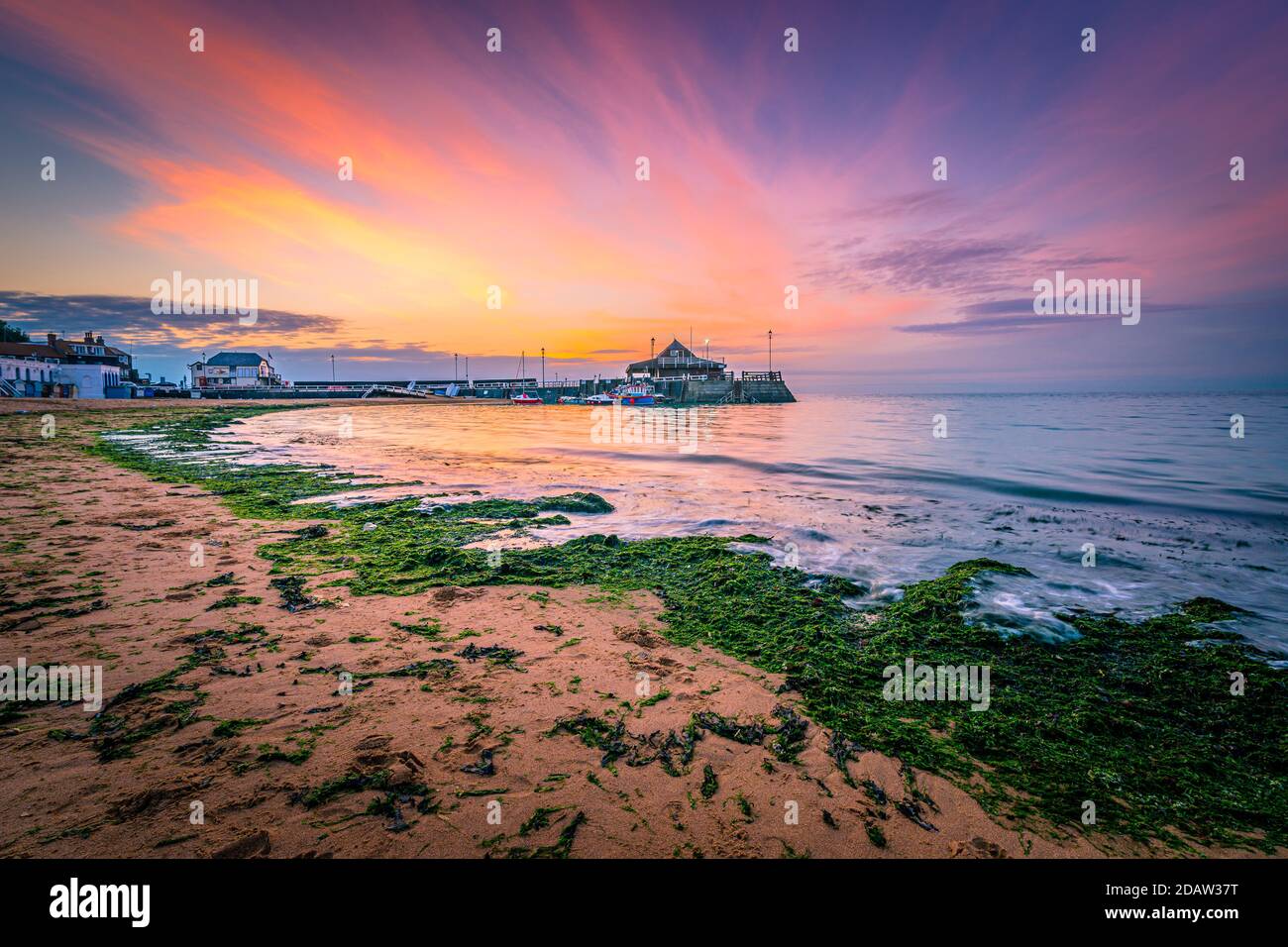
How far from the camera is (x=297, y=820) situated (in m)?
2.83

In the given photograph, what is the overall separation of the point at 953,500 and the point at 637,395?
9047 centimetres

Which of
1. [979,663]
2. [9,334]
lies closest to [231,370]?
[9,334]

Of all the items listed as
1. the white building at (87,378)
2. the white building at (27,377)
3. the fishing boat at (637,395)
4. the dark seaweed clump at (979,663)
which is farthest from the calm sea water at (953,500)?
the fishing boat at (637,395)

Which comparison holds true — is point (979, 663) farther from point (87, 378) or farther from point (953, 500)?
point (87, 378)

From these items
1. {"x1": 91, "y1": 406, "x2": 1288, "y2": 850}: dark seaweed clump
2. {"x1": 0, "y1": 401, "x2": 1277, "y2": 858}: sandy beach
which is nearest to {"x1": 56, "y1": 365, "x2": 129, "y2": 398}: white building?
{"x1": 91, "y1": 406, "x2": 1288, "y2": 850}: dark seaweed clump

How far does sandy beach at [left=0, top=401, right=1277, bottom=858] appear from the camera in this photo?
2826 mm

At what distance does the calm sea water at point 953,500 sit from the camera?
26.1 ft

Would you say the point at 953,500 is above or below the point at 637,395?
below

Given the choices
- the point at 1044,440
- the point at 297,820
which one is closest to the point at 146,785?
the point at 297,820

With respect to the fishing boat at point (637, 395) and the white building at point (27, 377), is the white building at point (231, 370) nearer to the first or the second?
the white building at point (27, 377)

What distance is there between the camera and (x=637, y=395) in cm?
10319

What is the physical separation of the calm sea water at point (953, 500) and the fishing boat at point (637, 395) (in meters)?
71.7
